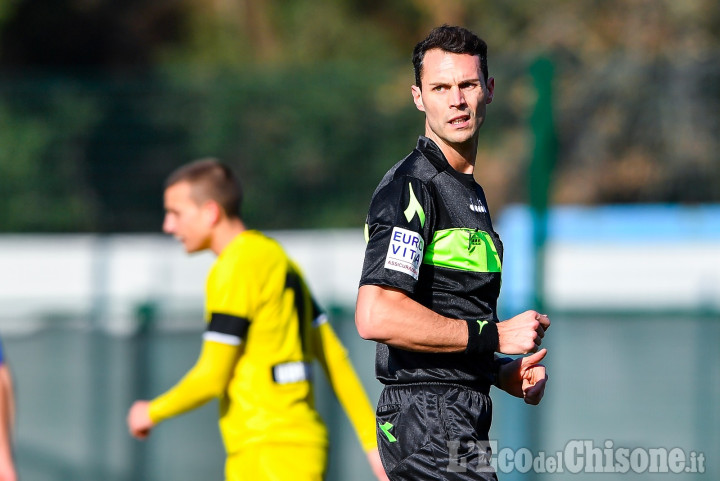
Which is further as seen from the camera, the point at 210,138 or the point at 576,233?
the point at 210,138

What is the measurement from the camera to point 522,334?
2.79 m

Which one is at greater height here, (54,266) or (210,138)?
(210,138)

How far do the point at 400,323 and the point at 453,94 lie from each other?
27.4 inches

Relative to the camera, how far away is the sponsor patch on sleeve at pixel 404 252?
2752mm

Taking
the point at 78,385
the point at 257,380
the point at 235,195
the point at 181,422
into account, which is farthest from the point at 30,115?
the point at 257,380

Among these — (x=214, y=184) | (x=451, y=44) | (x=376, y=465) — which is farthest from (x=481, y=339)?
(x=214, y=184)

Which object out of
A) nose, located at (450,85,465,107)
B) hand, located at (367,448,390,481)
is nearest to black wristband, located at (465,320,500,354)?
nose, located at (450,85,465,107)

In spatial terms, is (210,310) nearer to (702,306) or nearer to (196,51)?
(702,306)

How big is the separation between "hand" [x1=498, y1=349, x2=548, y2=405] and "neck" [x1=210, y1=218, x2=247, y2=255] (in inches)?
67.8

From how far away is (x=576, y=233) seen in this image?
671cm

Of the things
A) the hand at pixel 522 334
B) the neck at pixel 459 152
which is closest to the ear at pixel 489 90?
the neck at pixel 459 152

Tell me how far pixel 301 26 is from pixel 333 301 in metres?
9.92

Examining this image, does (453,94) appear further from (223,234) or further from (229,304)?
(223,234)

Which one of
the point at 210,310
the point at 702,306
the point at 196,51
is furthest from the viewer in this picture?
the point at 196,51
